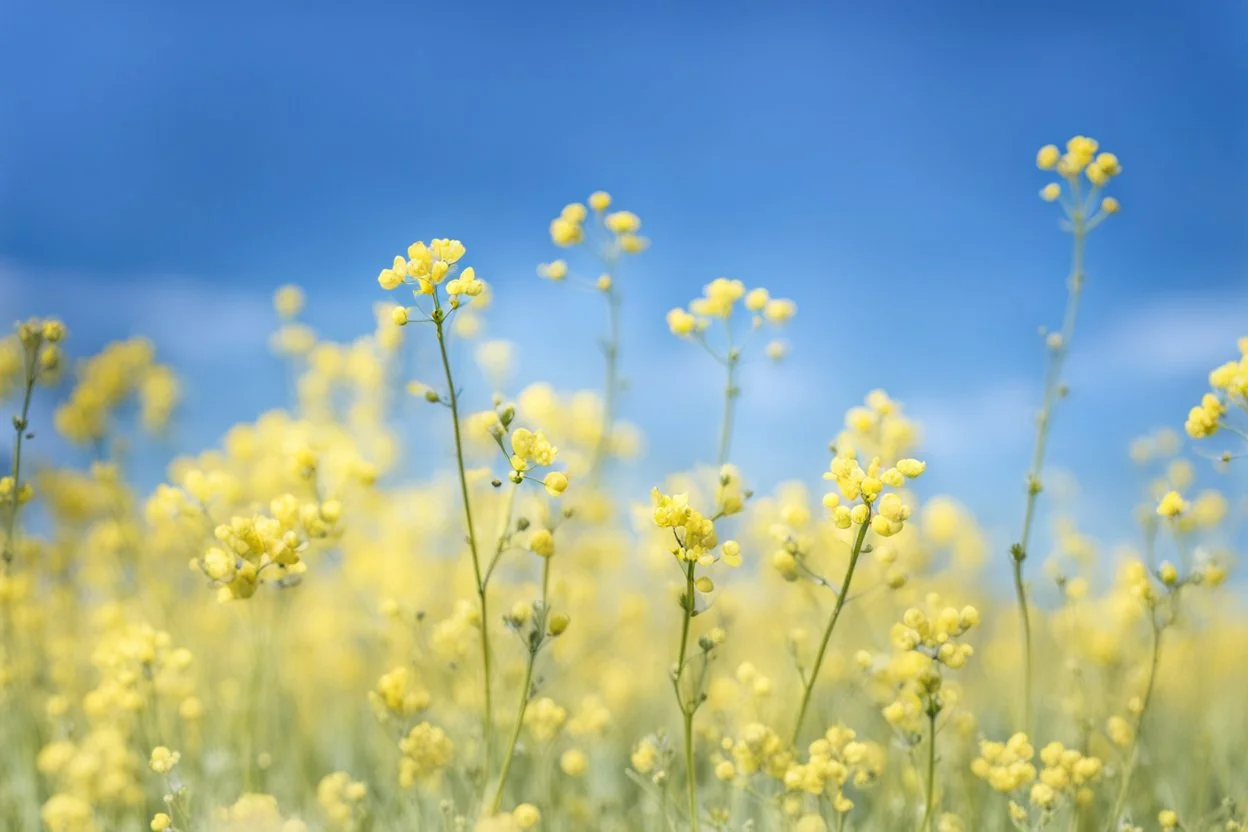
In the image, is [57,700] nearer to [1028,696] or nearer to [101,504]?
[101,504]

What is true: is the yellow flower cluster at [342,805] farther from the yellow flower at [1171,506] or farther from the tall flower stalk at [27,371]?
the yellow flower at [1171,506]

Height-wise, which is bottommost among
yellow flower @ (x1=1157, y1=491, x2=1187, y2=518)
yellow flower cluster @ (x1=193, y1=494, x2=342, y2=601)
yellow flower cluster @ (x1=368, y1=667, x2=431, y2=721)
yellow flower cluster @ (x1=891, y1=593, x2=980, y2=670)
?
yellow flower cluster @ (x1=368, y1=667, x2=431, y2=721)

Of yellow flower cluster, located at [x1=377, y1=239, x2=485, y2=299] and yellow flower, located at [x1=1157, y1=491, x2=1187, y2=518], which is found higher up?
yellow flower cluster, located at [x1=377, y1=239, x2=485, y2=299]

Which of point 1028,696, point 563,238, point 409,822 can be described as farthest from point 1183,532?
point 409,822

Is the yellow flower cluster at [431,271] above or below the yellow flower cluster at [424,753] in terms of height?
above

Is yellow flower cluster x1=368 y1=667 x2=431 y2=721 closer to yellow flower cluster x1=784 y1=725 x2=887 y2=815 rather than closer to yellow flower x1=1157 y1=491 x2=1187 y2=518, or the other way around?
yellow flower cluster x1=784 y1=725 x2=887 y2=815

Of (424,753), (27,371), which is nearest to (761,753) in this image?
(424,753)

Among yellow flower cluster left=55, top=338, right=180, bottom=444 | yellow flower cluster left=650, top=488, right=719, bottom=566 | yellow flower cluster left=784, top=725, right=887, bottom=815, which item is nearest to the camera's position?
yellow flower cluster left=650, top=488, right=719, bottom=566

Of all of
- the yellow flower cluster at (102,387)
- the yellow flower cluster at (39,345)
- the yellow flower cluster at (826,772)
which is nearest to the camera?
the yellow flower cluster at (826,772)

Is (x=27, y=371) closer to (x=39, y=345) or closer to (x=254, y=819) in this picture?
(x=39, y=345)

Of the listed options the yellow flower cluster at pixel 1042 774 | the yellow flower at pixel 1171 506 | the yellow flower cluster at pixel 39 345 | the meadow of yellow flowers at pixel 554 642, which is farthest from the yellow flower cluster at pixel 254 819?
the yellow flower at pixel 1171 506

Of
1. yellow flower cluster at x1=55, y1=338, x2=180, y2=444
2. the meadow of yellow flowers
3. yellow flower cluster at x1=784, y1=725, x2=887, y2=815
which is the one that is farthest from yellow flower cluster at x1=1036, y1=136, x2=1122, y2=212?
yellow flower cluster at x1=55, y1=338, x2=180, y2=444
